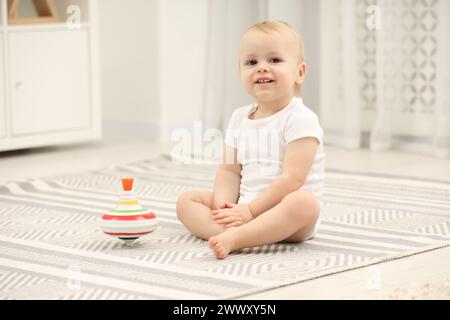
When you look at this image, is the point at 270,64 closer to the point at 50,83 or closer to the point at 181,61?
the point at 50,83

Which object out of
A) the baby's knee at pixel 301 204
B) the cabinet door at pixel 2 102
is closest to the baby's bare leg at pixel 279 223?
the baby's knee at pixel 301 204

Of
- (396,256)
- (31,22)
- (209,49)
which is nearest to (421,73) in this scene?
(209,49)

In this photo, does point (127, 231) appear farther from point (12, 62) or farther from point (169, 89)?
point (169, 89)

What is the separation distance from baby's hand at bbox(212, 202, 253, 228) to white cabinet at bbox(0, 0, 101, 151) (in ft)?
4.38

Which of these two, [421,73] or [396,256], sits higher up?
[421,73]

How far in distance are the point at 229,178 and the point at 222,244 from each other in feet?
0.80

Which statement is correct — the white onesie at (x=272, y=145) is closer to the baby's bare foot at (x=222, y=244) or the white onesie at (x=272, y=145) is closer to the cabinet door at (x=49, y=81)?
the baby's bare foot at (x=222, y=244)

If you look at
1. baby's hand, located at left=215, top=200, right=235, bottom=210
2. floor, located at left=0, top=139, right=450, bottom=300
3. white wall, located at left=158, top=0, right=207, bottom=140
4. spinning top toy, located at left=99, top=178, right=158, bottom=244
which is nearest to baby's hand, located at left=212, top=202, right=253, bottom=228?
baby's hand, located at left=215, top=200, right=235, bottom=210

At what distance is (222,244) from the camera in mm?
1550

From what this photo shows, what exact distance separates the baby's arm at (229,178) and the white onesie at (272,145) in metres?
0.02

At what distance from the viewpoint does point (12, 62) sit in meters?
2.82

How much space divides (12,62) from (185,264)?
1502mm
